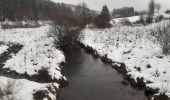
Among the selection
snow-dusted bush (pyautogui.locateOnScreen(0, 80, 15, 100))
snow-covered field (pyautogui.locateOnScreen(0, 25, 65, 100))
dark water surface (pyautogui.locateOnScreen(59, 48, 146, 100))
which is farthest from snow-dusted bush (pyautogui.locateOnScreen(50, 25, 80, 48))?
snow-dusted bush (pyautogui.locateOnScreen(0, 80, 15, 100))

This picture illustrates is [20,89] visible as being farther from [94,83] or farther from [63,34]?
[63,34]

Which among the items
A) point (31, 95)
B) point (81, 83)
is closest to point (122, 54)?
point (81, 83)

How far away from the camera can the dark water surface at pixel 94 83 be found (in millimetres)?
14062

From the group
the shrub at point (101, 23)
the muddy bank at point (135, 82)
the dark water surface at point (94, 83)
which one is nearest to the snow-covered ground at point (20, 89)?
the dark water surface at point (94, 83)

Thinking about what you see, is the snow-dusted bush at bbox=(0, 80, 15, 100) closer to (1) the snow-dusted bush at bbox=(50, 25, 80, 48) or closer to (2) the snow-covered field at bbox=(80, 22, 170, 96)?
(2) the snow-covered field at bbox=(80, 22, 170, 96)

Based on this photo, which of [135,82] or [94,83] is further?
[94,83]

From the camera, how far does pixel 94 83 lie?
16.5 meters

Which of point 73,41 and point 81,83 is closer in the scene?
point 81,83

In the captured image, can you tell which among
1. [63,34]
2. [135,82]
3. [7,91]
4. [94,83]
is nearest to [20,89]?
[7,91]

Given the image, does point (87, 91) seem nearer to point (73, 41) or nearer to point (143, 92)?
point (143, 92)

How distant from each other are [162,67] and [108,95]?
4913 millimetres

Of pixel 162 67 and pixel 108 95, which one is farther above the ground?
pixel 162 67

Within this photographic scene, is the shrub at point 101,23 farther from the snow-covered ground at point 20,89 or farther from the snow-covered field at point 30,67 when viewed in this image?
the snow-covered ground at point 20,89

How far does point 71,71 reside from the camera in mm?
19266
